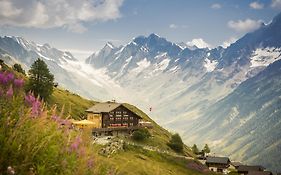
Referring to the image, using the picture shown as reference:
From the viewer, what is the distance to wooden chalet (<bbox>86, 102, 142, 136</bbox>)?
11276 cm

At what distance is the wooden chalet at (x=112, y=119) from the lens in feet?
370

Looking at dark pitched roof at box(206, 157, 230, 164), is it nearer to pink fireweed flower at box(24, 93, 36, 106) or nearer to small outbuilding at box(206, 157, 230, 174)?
small outbuilding at box(206, 157, 230, 174)

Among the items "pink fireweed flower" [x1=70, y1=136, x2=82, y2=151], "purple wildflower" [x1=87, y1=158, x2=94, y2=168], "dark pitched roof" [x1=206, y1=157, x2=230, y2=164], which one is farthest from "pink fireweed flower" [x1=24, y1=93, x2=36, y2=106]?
"dark pitched roof" [x1=206, y1=157, x2=230, y2=164]

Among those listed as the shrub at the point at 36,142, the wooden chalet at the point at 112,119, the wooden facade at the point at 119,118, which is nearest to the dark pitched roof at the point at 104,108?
the wooden chalet at the point at 112,119

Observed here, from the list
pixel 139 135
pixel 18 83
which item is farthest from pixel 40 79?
pixel 18 83

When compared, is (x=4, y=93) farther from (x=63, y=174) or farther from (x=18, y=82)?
(x=63, y=174)

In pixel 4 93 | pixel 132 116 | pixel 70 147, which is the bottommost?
pixel 70 147

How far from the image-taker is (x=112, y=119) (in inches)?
4557

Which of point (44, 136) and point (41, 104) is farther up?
point (41, 104)

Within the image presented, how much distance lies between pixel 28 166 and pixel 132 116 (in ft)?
376

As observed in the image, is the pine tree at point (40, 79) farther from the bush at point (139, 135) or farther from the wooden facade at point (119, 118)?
the bush at point (139, 135)

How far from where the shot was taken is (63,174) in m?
9.13

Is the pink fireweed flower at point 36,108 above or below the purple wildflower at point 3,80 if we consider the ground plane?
below

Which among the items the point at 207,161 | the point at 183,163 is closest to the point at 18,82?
the point at 183,163
